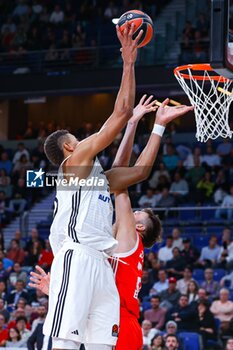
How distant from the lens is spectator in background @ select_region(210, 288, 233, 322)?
12.7 m

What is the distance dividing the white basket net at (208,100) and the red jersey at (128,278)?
241cm

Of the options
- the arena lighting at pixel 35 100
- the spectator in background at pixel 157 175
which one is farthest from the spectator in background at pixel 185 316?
the arena lighting at pixel 35 100

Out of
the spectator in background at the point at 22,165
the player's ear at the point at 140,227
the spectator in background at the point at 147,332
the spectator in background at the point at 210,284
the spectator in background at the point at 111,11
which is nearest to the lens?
the player's ear at the point at 140,227

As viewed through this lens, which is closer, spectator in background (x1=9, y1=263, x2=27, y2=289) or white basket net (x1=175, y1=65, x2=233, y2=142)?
white basket net (x1=175, y1=65, x2=233, y2=142)

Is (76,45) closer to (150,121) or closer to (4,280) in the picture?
(150,121)

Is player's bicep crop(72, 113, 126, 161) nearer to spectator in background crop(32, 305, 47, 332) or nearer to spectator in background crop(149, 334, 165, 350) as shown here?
spectator in background crop(149, 334, 165, 350)

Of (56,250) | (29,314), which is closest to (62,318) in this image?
(56,250)

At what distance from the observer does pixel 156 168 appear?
19.1 metres

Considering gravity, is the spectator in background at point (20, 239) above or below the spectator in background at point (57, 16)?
below

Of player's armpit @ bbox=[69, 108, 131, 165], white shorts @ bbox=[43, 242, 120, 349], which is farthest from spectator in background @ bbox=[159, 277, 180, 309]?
player's armpit @ bbox=[69, 108, 131, 165]

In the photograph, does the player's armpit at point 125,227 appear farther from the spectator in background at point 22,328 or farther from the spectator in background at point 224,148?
the spectator in background at point 224,148

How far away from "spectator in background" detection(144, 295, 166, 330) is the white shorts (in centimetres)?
799

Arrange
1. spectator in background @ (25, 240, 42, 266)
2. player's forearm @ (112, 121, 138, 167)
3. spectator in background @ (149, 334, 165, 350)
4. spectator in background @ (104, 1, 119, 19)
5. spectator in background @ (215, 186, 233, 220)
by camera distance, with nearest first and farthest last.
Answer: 1. player's forearm @ (112, 121, 138, 167)
2. spectator in background @ (149, 334, 165, 350)
3. spectator in background @ (215, 186, 233, 220)
4. spectator in background @ (25, 240, 42, 266)
5. spectator in background @ (104, 1, 119, 19)

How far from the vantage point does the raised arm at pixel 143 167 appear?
217 inches
